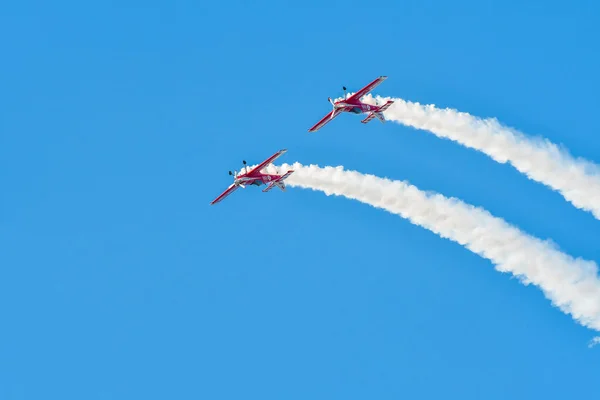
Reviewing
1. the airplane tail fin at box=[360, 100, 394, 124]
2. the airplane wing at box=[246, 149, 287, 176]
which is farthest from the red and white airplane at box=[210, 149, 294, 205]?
the airplane tail fin at box=[360, 100, 394, 124]

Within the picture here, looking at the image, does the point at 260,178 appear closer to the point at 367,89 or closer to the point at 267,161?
the point at 267,161

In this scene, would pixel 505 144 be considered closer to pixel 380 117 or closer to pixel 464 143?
pixel 464 143

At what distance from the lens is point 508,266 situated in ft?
299

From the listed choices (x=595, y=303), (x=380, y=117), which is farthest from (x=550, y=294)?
(x=380, y=117)

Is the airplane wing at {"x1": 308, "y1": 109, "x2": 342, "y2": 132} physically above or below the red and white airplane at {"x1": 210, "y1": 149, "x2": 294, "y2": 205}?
above

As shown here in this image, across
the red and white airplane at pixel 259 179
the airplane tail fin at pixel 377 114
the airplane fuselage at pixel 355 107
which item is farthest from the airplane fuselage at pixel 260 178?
the airplane tail fin at pixel 377 114

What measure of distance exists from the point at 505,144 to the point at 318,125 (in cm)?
1564

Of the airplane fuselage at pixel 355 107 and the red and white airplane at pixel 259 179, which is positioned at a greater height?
the airplane fuselage at pixel 355 107

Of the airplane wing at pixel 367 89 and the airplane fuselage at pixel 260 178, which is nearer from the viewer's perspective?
the airplane wing at pixel 367 89

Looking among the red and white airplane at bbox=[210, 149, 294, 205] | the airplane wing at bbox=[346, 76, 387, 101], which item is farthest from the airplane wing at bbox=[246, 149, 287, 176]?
the airplane wing at bbox=[346, 76, 387, 101]

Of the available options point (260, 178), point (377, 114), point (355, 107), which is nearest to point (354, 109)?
point (355, 107)

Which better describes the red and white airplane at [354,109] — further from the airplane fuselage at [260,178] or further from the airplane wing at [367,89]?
the airplane fuselage at [260,178]

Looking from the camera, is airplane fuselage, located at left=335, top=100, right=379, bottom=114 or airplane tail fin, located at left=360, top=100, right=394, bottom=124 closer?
airplane fuselage, located at left=335, top=100, right=379, bottom=114

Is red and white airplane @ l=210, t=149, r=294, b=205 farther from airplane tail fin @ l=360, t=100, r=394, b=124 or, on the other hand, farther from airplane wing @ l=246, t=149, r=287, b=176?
airplane tail fin @ l=360, t=100, r=394, b=124
